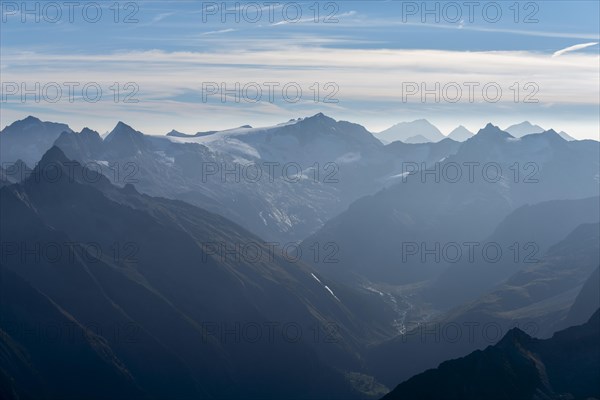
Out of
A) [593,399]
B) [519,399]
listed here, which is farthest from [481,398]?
[593,399]

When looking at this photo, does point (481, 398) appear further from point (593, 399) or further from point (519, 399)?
point (593, 399)
